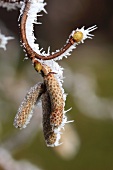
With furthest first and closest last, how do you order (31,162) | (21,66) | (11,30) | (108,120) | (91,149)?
(11,30) → (21,66) → (108,120) → (91,149) → (31,162)

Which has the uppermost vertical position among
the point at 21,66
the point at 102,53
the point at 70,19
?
the point at 70,19

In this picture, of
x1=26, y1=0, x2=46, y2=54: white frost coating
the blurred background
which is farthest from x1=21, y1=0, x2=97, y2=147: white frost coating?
the blurred background

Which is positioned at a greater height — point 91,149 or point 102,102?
point 102,102

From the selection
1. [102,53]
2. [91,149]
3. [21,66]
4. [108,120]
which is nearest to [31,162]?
[91,149]

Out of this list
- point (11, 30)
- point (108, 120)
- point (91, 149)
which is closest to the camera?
point (91, 149)

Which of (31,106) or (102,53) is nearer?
(31,106)

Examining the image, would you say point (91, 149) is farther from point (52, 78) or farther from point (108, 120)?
point (52, 78)

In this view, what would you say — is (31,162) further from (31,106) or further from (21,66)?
(31,106)
